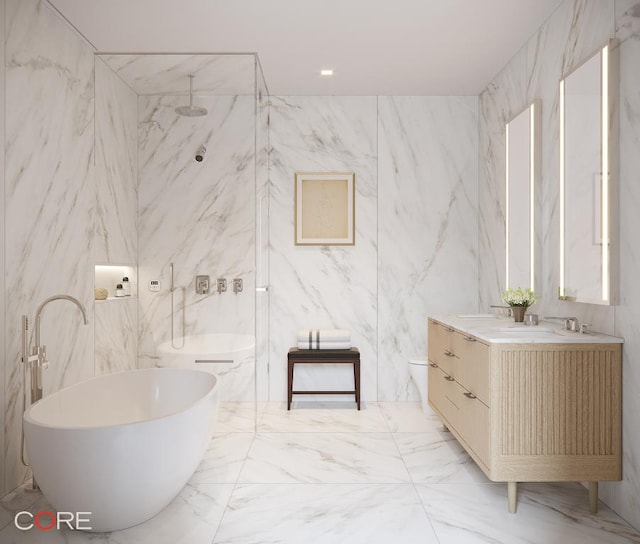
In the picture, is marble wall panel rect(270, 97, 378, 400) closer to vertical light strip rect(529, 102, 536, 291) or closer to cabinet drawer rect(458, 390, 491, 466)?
vertical light strip rect(529, 102, 536, 291)

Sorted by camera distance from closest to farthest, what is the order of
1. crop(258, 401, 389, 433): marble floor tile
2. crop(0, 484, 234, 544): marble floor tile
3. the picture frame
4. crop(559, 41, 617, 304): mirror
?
1. crop(0, 484, 234, 544): marble floor tile
2. crop(559, 41, 617, 304): mirror
3. crop(258, 401, 389, 433): marble floor tile
4. the picture frame

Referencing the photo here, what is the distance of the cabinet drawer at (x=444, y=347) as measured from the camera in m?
3.12

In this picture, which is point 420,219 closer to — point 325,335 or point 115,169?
point 325,335

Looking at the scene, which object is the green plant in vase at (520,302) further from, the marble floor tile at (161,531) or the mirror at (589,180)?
the marble floor tile at (161,531)

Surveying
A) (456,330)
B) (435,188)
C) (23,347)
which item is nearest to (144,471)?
(23,347)

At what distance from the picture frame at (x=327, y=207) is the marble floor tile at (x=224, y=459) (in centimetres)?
181

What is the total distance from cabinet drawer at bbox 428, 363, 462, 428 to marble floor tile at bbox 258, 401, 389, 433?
0.45m

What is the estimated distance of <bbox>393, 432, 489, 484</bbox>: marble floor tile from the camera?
2.91 m

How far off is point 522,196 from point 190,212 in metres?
2.27

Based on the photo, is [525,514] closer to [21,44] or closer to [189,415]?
[189,415]

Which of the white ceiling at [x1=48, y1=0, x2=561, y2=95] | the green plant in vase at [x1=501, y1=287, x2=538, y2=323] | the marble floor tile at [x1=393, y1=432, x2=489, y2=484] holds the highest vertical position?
the white ceiling at [x1=48, y1=0, x2=561, y2=95]

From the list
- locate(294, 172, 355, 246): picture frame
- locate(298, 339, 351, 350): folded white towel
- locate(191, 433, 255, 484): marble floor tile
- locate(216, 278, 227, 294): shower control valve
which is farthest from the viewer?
locate(294, 172, 355, 246): picture frame

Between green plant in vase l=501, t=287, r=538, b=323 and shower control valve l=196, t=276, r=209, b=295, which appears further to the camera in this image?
shower control valve l=196, t=276, r=209, b=295

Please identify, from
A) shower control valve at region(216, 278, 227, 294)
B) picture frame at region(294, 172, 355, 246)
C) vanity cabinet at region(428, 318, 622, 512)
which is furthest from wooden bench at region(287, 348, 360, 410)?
vanity cabinet at region(428, 318, 622, 512)
